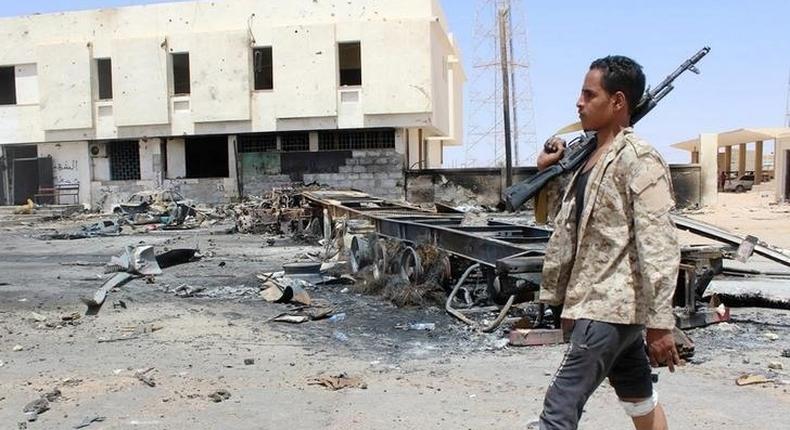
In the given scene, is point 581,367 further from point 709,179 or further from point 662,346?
point 709,179

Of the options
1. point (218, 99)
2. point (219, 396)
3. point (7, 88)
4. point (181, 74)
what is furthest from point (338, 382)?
point (7, 88)

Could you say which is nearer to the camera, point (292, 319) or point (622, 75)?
point (622, 75)

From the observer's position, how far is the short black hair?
2570 mm

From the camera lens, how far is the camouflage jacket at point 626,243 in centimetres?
246

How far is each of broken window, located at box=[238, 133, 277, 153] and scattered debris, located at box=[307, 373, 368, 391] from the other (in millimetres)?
23772

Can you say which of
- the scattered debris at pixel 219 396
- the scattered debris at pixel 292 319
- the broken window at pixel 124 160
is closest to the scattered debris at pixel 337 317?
the scattered debris at pixel 292 319

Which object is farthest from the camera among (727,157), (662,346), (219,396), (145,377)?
(727,157)

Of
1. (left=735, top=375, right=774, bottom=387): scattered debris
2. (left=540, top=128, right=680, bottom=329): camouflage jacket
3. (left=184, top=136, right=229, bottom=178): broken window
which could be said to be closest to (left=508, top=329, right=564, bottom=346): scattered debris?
(left=735, top=375, right=774, bottom=387): scattered debris

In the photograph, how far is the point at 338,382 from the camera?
4777 millimetres

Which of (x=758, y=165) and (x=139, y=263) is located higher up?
(x=758, y=165)

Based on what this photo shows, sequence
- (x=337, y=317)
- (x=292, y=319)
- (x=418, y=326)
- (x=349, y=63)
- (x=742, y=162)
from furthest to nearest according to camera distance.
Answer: (x=742, y=162)
(x=349, y=63)
(x=337, y=317)
(x=292, y=319)
(x=418, y=326)

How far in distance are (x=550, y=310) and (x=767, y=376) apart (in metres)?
1.89

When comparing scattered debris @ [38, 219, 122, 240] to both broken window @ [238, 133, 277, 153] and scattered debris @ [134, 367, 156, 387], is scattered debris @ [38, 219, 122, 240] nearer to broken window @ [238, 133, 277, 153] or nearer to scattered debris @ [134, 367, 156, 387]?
broken window @ [238, 133, 277, 153]

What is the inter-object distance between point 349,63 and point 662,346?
29448 millimetres
